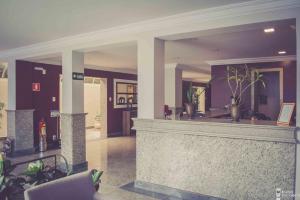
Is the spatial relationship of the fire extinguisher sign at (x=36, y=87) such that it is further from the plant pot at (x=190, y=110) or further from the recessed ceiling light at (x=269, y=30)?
the recessed ceiling light at (x=269, y=30)

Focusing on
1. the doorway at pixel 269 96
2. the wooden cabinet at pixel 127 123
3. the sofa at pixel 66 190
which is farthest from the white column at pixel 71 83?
the doorway at pixel 269 96

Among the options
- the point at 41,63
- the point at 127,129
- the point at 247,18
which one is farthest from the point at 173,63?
the point at 247,18

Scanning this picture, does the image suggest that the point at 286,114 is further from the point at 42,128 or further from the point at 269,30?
the point at 42,128

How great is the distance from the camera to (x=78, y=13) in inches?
127

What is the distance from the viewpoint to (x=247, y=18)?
2938 millimetres

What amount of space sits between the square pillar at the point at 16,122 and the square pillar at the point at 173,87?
4371mm

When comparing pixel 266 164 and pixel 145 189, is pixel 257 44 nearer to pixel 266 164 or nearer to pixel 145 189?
pixel 266 164

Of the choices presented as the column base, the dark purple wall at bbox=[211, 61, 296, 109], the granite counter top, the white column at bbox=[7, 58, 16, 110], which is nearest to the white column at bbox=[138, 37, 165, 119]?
the granite counter top

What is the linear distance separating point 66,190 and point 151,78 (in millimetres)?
2017

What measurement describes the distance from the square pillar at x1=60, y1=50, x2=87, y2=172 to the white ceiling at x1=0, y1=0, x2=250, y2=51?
0.65 metres

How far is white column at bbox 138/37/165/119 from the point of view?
3.63m

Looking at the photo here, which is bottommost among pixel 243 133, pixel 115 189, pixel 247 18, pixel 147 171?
pixel 115 189

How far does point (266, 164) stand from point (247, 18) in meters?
1.70

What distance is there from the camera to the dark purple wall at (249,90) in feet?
21.8
